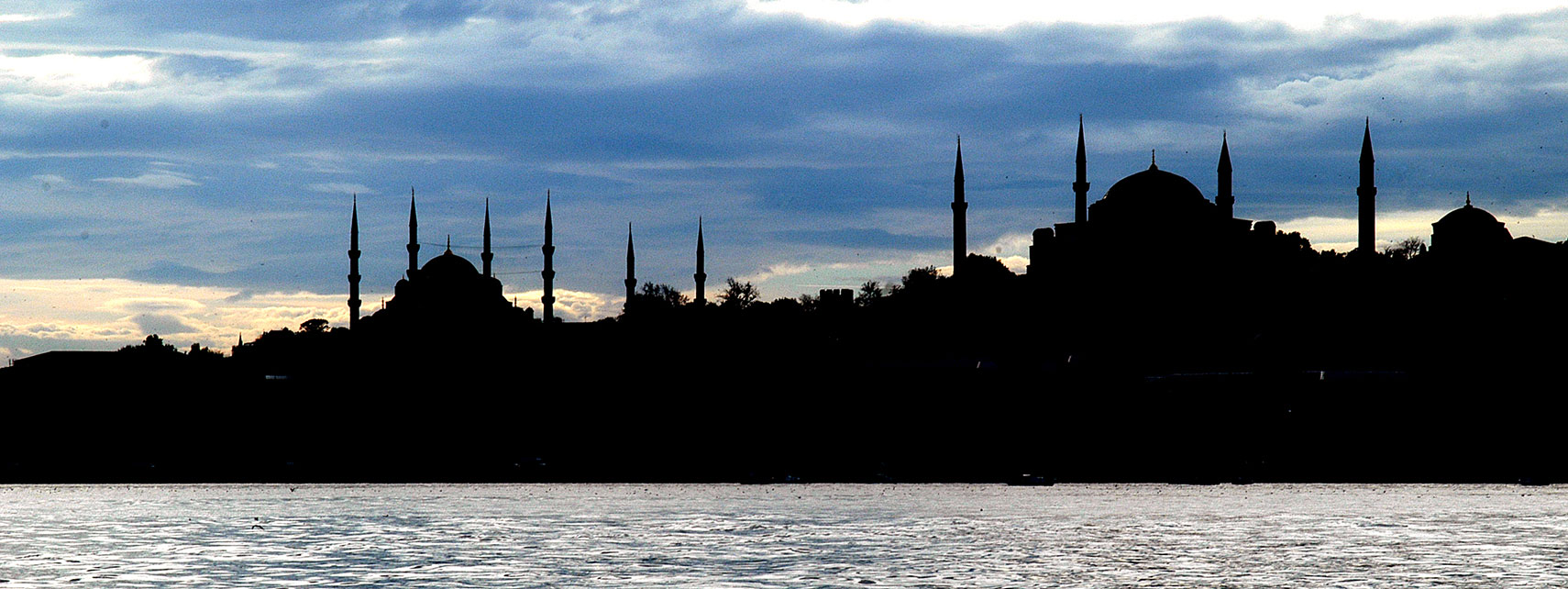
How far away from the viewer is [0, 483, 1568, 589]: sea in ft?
50.8

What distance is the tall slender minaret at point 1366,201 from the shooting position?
6450 centimetres

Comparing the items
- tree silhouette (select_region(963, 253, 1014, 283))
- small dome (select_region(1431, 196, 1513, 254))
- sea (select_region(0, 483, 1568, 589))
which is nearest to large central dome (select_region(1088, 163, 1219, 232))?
tree silhouette (select_region(963, 253, 1014, 283))

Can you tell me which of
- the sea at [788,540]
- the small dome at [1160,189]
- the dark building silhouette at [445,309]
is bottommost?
the sea at [788,540]

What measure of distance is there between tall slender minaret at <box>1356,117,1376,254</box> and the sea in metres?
31.1

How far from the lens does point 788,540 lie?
20406 millimetres

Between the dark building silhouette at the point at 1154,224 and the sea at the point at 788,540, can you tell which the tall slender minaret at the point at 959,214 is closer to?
the dark building silhouette at the point at 1154,224

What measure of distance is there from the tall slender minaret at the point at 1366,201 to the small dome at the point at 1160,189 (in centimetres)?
587

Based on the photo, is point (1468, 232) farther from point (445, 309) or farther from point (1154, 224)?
point (445, 309)

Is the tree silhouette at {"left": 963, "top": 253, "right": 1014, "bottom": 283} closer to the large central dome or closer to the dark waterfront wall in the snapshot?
the large central dome

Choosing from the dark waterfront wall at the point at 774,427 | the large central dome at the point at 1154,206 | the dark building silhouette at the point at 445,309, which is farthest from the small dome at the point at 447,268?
the large central dome at the point at 1154,206

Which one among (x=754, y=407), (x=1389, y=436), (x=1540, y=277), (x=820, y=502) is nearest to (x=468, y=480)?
(x=754, y=407)

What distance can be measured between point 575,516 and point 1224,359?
1599 inches

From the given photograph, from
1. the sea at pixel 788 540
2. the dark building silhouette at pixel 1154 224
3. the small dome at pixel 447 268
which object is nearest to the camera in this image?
the sea at pixel 788 540

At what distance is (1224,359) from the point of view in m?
62.6
